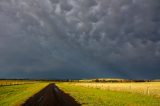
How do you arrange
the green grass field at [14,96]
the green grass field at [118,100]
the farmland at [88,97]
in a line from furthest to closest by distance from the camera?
the green grass field at [14,96]
the farmland at [88,97]
the green grass field at [118,100]

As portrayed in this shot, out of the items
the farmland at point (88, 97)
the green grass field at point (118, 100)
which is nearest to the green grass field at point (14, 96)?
the farmland at point (88, 97)

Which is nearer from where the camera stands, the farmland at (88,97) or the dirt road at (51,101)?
the dirt road at (51,101)

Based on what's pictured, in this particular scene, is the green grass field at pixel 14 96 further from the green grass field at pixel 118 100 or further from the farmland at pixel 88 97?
the green grass field at pixel 118 100

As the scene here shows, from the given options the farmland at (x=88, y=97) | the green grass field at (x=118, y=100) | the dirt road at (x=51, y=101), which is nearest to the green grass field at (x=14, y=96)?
the farmland at (x=88, y=97)

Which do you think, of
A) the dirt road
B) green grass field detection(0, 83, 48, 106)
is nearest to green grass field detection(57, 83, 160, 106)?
the dirt road

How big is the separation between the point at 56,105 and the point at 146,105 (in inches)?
363

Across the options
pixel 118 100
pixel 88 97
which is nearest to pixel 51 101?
pixel 118 100

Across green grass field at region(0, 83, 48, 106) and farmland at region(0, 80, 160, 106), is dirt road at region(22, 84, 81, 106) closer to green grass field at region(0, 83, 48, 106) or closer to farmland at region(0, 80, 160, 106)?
farmland at region(0, 80, 160, 106)

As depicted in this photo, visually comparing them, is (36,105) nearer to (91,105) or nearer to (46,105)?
(46,105)

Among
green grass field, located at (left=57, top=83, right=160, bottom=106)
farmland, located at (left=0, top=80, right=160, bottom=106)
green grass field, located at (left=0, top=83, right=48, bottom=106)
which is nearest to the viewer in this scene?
green grass field, located at (left=57, top=83, right=160, bottom=106)

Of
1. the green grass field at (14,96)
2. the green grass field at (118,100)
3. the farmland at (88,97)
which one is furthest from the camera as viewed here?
the green grass field at (14,96)

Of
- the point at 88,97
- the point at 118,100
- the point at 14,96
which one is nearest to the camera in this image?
the point at 118,100

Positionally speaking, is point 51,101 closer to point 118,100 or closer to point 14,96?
Answer: point 118,100

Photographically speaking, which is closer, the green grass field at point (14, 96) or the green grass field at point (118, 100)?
the green grass field at point (118, 100)
